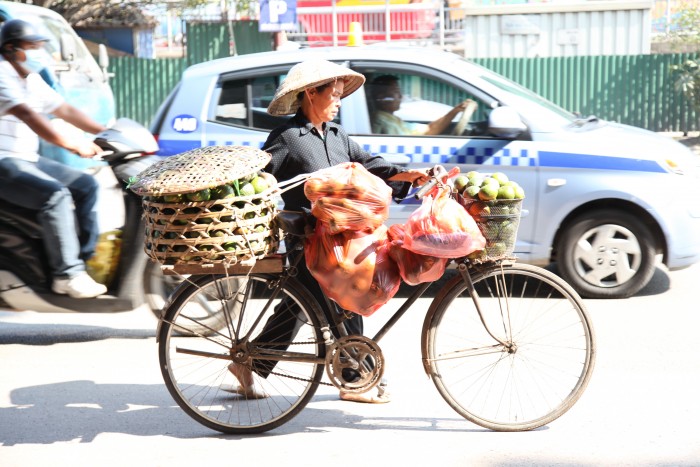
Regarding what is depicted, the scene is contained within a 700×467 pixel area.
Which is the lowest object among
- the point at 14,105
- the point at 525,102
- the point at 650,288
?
the point at 650,288

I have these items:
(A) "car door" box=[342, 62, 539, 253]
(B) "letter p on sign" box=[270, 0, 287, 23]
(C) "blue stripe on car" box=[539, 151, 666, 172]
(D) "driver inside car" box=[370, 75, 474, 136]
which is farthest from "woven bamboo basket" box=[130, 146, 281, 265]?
(B) "letter p on sign" box=[270, 0, 287, 23]

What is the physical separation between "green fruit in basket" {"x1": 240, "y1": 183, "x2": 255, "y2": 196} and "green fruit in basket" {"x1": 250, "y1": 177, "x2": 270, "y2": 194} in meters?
0.03

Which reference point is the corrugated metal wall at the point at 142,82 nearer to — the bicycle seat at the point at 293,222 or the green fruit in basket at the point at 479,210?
the bicycle seat at the point at 293,222

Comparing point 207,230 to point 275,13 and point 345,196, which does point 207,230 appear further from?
point 275,13

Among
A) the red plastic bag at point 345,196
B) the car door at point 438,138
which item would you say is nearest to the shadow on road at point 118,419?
the red plastic bag at point 345,196

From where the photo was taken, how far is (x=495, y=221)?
4.21m

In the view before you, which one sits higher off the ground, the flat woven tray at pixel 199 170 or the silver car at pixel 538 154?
the flat woven tray at pixel 199 170

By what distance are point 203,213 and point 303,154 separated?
75cm

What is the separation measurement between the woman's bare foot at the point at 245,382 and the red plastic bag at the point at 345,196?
878 millimetres

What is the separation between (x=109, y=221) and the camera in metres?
6.19

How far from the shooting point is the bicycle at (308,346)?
4379mm

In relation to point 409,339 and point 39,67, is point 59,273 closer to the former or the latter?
point 409,339

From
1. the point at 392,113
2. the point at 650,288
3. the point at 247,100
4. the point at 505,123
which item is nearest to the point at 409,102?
the point at 392,113

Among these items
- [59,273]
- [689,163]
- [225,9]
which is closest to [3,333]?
[59,273]
